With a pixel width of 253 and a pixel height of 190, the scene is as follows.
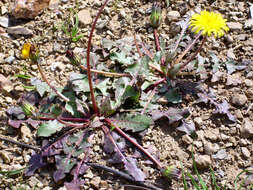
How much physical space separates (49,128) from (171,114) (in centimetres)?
113

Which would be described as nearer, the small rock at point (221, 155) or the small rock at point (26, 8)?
the small rock at point (221, 155)

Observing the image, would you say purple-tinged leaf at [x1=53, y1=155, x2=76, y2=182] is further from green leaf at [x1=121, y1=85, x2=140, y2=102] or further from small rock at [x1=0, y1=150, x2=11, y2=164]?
green leaf at [x1=121, y1=85, x2=140, y2=102]

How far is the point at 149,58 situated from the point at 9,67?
1465 mm

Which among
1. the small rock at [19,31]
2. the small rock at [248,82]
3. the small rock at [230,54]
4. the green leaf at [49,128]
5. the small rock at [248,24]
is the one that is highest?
the small rock at [248,24]

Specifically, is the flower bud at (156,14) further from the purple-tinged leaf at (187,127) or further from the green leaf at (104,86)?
the purple-tinged leaf at (187,127)

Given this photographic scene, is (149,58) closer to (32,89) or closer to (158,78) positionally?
(158,78)

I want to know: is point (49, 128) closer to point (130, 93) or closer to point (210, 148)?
point (130, 93)

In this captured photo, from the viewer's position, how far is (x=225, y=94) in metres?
3.02

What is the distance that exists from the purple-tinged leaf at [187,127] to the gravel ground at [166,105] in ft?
0.20

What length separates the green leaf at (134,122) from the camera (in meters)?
2.66

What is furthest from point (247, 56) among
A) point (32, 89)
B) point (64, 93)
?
point (32, 89)

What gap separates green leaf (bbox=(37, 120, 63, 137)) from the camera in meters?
2.65

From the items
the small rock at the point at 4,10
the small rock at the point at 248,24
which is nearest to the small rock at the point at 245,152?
the small rock at the point at 248,24

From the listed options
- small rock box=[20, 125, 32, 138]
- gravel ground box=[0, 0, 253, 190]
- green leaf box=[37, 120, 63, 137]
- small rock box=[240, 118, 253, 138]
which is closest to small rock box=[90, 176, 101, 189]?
gravel ground box=[0, 0, 253, 190]
